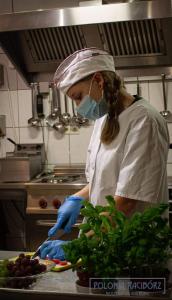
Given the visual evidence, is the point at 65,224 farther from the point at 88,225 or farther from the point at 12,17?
the point at 12,17

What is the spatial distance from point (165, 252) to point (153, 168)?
0.54 m

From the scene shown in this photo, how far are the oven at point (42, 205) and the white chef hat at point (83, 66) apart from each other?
1.17 metres

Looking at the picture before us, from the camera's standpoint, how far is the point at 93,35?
2670mm

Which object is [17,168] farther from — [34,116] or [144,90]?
[144,90]

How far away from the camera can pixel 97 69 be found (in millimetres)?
1579

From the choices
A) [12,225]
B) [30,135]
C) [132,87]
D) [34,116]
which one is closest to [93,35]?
[132,87]

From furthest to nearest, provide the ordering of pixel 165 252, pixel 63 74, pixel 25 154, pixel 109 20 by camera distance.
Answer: pixel 25 154 → pixel 109 20 → pixel 63 74 → pixel 165 252

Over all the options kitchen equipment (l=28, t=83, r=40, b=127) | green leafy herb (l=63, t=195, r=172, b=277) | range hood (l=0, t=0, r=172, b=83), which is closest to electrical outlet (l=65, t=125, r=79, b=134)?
kitchen equipment (l=28, t=83, r=40, b=127)

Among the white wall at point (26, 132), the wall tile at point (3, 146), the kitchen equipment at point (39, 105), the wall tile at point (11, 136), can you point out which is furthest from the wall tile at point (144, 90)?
the wall tile at point (3, 146)

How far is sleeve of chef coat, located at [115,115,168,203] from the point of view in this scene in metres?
1.49

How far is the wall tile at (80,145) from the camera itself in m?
3.27

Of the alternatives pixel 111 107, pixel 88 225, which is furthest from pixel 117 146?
pixel 88 225

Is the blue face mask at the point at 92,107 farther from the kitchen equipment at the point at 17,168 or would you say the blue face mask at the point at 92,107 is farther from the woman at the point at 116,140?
the kitchen equipment at the point at 17,168

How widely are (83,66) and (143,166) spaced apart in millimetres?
406
